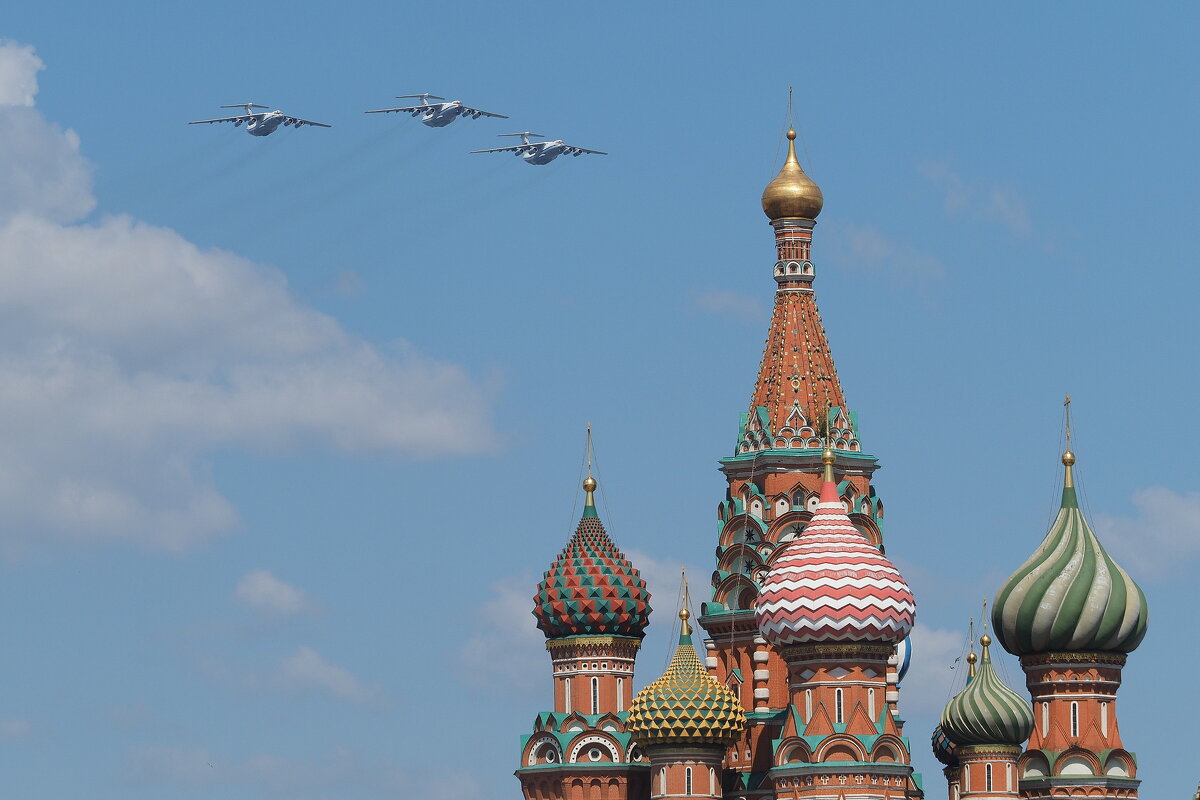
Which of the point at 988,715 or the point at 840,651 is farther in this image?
the point at 988,715

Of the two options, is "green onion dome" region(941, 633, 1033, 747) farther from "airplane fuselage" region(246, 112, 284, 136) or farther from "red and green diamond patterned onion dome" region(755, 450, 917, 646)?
"airplane fuselage" region(246, 112, 284, 136)

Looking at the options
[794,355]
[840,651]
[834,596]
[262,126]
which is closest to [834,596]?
[834,596]

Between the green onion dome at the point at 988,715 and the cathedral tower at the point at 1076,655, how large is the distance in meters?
0.46

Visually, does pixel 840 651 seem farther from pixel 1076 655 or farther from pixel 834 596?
pixel 1076 655

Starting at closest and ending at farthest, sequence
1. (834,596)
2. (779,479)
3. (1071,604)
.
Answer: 1. (834,596)
2. (1071,604)
3. (779,479)

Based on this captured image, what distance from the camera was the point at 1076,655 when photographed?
106125 mm

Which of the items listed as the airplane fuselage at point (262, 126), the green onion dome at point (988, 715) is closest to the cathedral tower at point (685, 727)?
the green onion dome at point (988, 715)

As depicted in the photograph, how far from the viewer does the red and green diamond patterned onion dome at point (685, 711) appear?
103 meters

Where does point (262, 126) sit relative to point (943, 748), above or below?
above

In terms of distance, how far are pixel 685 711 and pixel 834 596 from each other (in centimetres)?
560

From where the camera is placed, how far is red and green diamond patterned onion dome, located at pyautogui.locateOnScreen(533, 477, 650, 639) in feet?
350

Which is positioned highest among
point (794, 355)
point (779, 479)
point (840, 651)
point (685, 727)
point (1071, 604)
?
point (794, 355)

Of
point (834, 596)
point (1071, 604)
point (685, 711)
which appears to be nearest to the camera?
point (834, 596)

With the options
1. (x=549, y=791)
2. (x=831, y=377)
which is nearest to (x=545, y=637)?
(x=549, y=791)
